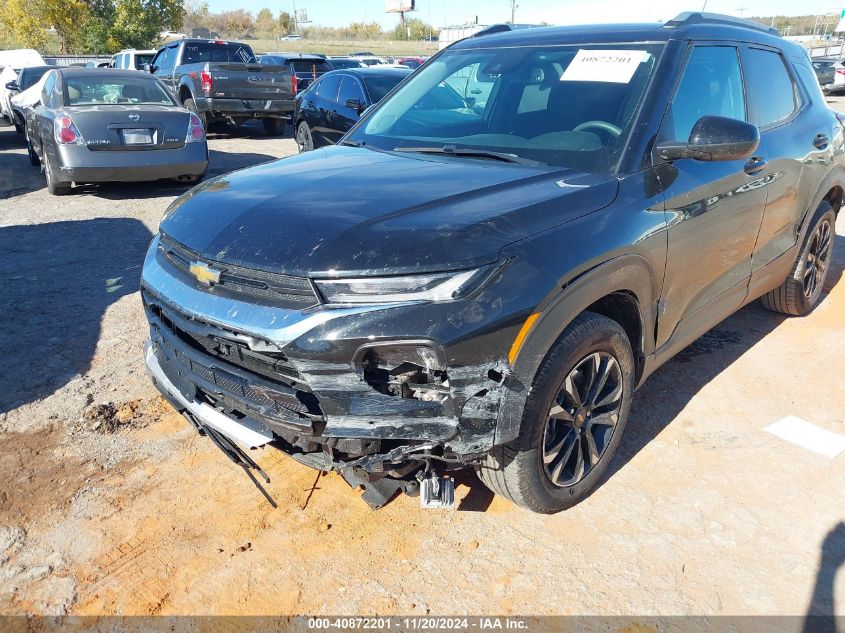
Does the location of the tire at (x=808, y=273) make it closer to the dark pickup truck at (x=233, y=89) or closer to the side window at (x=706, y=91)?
the side window at (x=706, y=91)

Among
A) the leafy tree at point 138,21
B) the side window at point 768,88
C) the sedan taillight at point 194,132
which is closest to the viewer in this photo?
the side window at point 768,88

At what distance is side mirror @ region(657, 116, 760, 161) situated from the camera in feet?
9.49

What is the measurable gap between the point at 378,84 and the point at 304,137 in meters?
1.72

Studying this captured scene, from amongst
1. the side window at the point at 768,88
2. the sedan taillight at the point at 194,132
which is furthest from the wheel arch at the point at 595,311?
the sedan taillight at the point at 194,132

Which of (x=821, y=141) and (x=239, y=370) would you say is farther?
(x=821, y=141)

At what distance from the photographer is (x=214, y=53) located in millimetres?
15742

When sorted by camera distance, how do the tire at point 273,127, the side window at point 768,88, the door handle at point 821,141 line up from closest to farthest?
the side window at point 768,88 → the door handle at point 821,141 → the tire at point 273,127

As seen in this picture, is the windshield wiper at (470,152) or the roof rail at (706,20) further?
the roof rail at (706,20)

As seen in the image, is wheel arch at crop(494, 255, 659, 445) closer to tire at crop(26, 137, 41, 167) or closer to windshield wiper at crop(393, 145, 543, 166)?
windshield wiper at crop(393, 145, 543, 166)

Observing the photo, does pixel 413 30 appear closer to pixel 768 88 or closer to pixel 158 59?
pixel 158 59

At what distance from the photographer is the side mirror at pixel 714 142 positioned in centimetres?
289

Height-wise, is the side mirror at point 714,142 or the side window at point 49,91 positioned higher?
the side mirror at point 714,142

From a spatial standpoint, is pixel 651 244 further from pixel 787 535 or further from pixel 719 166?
pixel 787 535

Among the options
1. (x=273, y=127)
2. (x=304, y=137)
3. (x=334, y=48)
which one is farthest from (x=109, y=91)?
(x=334, y=48)
